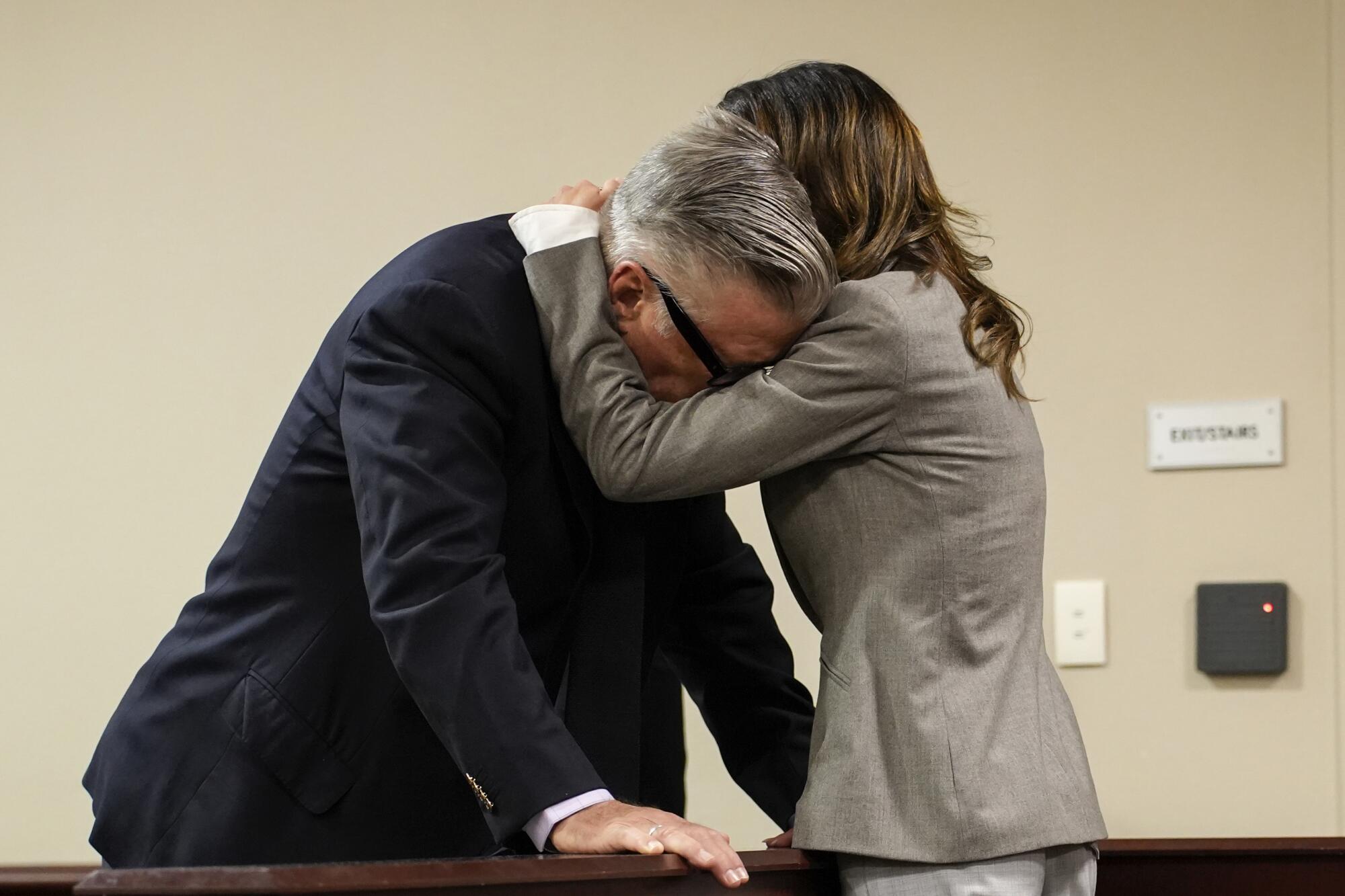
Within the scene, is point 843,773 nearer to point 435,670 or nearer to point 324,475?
point 435,670

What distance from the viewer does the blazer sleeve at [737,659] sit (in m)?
1.55

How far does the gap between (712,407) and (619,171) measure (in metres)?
1.16

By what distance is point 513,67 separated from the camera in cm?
228

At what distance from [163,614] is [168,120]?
2.92 feet

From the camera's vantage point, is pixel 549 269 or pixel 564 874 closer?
pixel 564 874

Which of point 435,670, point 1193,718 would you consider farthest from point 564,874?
point 1193,718

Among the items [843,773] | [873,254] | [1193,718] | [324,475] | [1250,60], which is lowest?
[1193,718]

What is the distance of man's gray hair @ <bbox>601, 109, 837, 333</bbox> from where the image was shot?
119 cm

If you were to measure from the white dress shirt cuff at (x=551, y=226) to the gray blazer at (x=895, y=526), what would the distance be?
33mm

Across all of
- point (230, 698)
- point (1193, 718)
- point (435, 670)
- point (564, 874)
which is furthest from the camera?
point (1193, 718)

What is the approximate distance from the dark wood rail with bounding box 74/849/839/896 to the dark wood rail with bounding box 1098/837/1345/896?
15.5 inches

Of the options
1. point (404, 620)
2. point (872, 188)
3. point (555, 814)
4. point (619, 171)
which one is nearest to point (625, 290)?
point (872, 188)

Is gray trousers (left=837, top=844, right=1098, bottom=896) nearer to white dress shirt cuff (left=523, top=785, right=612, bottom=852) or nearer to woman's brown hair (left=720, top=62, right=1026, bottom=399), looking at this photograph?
white dress shirt cuff (left=523, top=785, right=612, bottom=852)

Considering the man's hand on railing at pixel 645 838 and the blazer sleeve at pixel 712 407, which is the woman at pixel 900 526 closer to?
the blazer sleeve at pixel 712 407
